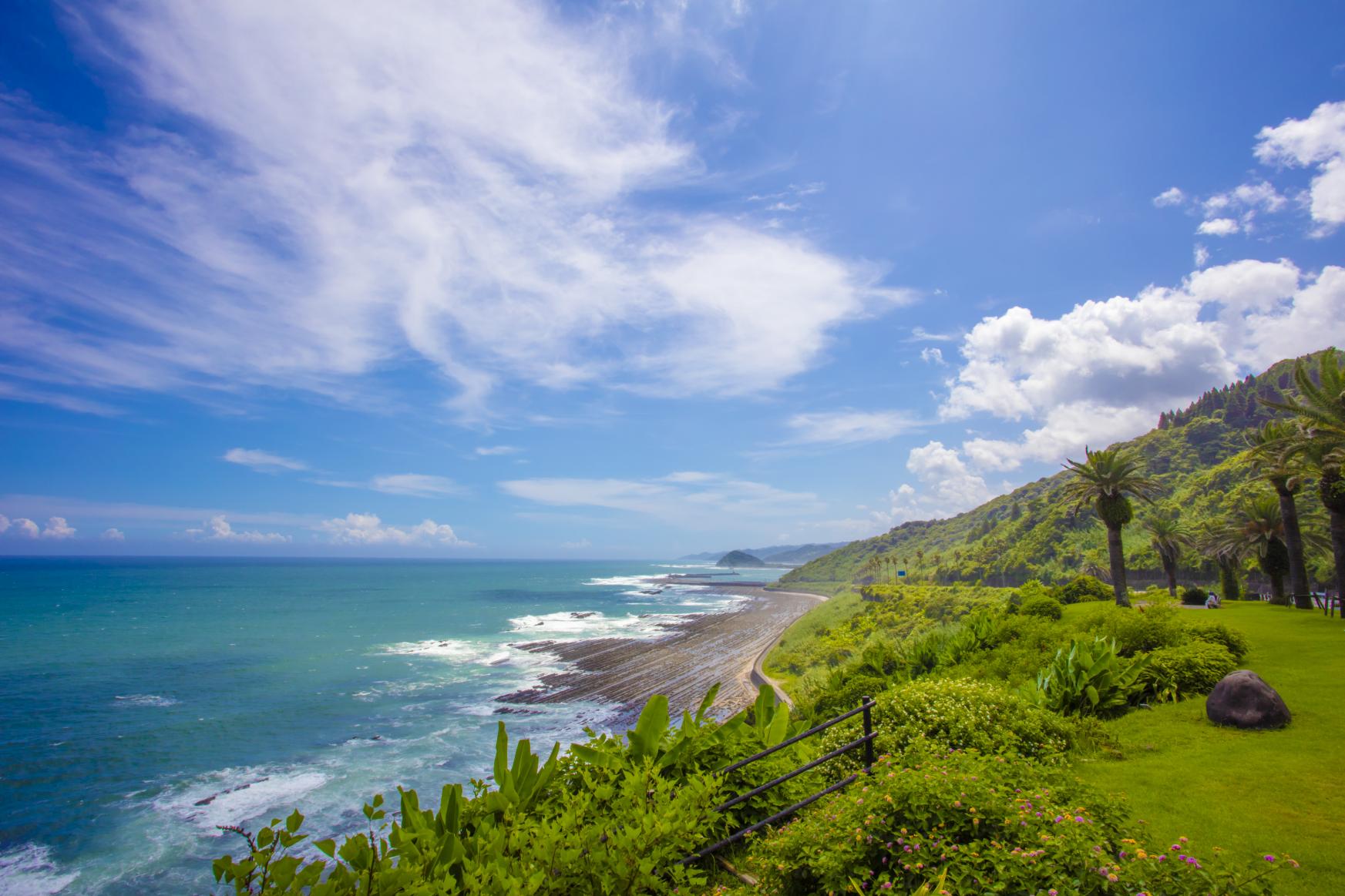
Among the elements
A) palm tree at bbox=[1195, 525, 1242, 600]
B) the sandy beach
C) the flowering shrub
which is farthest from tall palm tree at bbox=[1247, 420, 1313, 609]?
the flowering shrub

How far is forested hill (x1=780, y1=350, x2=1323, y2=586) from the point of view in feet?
187

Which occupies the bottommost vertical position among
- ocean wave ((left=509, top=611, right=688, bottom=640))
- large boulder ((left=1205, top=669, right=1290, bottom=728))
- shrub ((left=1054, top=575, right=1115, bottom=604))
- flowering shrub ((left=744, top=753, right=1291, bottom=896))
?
ocean wave ((left=509, top=611, right=688, bottom=640))

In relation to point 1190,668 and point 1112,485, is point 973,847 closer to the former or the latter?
point 1190,668

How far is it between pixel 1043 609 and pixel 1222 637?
757 centimetres

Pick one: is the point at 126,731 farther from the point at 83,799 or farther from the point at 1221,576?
the point at 1221,576

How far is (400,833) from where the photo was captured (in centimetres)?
316

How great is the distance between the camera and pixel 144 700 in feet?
98.4

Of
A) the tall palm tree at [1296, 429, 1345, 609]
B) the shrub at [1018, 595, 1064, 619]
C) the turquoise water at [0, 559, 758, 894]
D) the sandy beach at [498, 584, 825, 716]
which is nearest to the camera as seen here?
the turquoise water at [0, 559, 758, 894]

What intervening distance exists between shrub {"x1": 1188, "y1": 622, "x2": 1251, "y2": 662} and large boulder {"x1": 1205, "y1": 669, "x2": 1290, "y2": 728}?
12.6 feet

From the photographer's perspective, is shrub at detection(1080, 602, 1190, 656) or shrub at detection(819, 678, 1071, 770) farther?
shrub at detection(1080, 602, 1190, 656)

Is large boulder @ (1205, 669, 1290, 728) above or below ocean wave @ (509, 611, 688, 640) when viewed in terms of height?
above

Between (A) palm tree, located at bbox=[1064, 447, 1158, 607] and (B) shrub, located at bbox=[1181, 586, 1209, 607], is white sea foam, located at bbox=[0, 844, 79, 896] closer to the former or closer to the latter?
(A) palm tree, located at bbox=[1064, 447, 1158, 607]

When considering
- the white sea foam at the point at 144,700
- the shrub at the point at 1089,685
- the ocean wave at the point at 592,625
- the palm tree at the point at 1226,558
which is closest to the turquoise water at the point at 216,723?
the white sea foam at the point at 144,700

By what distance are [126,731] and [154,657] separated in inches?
821
